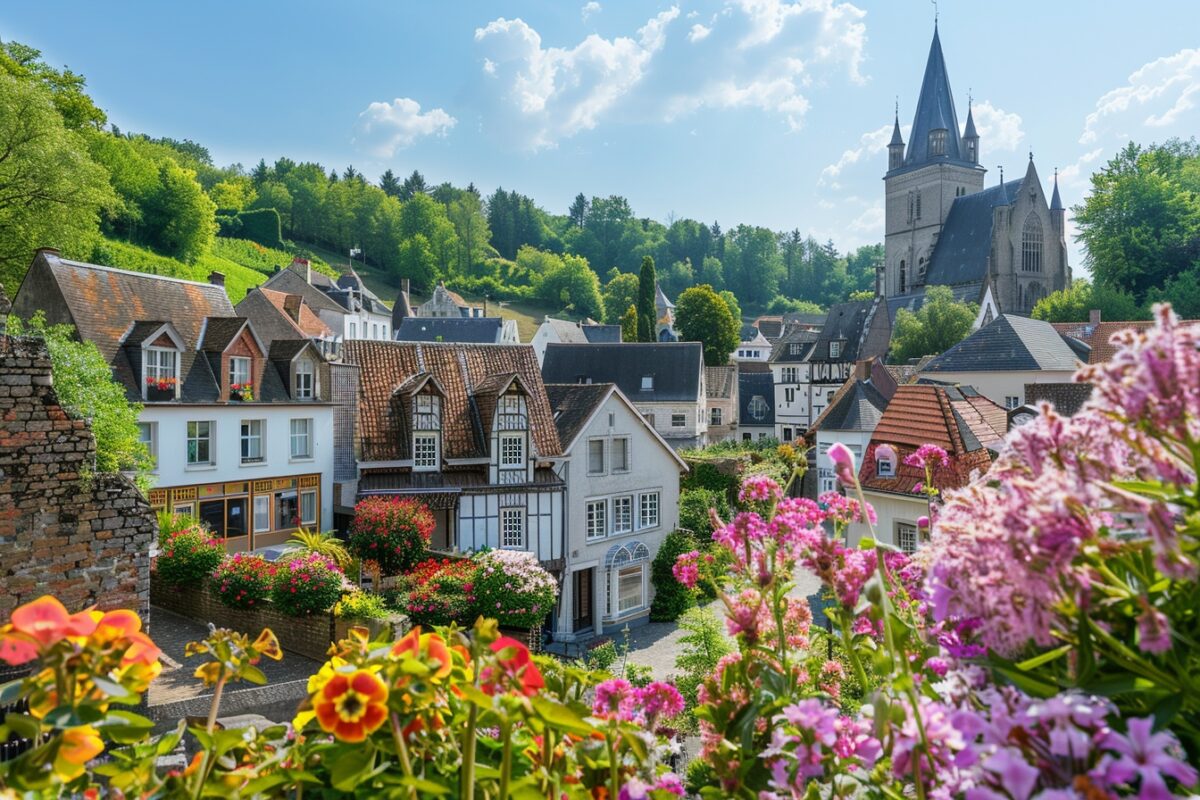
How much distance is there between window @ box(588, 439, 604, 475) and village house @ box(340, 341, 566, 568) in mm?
1292

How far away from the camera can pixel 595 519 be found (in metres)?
25.7

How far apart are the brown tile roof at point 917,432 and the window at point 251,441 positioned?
55.7 feet

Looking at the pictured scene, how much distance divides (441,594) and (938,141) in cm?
8326

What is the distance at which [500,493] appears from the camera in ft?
77.8

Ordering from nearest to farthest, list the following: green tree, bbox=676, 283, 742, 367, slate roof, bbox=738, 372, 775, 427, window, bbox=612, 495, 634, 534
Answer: window, bbox=612, 495, 634, 534
slate roof, bbox=738, 372, 775, 427
green tree, bbox=676, 283, 742, 367

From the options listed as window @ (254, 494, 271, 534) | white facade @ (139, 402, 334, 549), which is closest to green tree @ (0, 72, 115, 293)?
white facade @ (139, 402, 334, 549)

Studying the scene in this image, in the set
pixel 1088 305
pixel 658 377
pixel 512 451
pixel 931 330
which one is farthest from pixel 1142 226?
pixel 512 451

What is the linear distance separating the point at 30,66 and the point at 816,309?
12767cm

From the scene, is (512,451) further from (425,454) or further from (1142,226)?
(1142,226)

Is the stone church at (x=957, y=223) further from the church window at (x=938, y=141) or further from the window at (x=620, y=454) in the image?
the window at (x=620, y=454)

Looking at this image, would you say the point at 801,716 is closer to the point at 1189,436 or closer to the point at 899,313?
the point at 1189,436

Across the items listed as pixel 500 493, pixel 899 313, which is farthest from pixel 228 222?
pixel 500 493

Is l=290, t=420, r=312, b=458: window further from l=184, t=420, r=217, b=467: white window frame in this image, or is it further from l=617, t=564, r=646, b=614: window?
l=617, t=564, r=646, b=614: window

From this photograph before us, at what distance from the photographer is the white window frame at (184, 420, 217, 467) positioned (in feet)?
70.7
